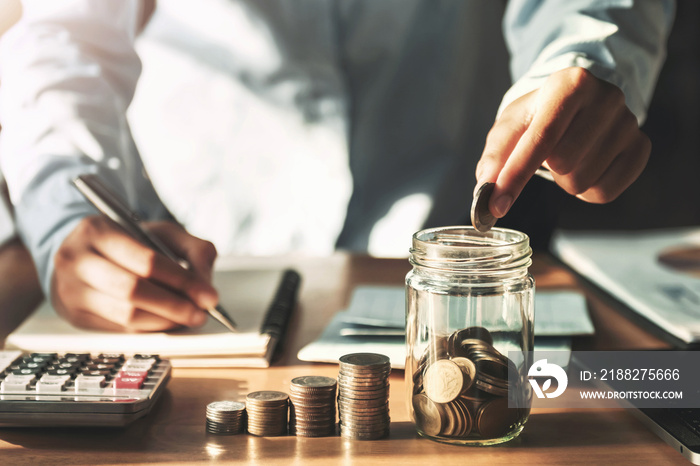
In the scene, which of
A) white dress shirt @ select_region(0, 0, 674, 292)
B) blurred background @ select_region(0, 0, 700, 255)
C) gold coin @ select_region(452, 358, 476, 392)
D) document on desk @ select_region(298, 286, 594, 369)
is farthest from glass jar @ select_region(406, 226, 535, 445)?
blurred background @ select_region(0, 0, 700, 255)

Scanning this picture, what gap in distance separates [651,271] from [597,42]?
→ 41cm

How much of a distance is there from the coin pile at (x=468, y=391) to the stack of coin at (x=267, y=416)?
10cm

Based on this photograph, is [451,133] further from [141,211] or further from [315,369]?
[315,369]

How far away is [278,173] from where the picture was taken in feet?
4.33

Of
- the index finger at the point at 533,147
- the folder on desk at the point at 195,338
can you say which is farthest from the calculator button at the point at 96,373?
the index finger at the point at 533,147

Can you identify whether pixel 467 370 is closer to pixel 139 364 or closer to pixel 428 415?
pixel 428 415

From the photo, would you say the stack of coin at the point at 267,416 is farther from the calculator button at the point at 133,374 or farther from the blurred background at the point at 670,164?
the blurred background at the point at 670,164

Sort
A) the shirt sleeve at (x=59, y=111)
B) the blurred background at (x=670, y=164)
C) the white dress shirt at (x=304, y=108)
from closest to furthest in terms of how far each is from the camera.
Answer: the shirt sleeve at (x=59, y=111) < the white dress shirt at (x=304, y=108) < the blurred background at (x=670, y=164)

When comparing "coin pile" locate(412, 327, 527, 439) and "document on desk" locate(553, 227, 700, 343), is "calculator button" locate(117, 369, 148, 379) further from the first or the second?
"document on desk" locate(553, 227, 700, 343)

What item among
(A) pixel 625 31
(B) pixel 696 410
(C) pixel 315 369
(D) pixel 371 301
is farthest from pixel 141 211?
(B) pixel 696 410

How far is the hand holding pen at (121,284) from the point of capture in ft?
2.37

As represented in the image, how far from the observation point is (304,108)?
4.20 feet

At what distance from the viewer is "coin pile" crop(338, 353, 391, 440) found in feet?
1.64

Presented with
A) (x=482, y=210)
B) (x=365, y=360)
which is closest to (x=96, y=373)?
(x=365, y=360)
